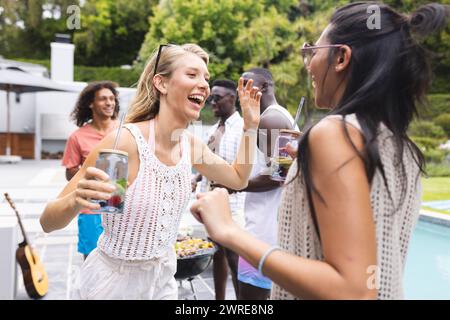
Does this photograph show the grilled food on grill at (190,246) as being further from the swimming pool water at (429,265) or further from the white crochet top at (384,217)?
the swimming pool water at (429,265)

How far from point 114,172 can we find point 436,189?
10013mm

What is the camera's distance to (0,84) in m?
12.8

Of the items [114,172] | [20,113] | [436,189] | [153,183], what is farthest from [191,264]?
[20,113]

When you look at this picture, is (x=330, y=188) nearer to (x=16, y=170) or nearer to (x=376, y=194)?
(x=376, y=194)

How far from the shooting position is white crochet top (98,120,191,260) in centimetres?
178

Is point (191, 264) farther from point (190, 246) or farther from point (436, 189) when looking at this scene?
point (436, 189)

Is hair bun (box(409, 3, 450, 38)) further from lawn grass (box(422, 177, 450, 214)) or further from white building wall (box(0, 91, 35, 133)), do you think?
white building wall (box(0, 91, 35, 133))

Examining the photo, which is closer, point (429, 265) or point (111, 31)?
point (429, 265)

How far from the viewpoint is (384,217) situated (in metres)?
1.06

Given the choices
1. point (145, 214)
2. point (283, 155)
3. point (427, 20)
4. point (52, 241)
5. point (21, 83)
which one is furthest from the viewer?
point (21, 83)

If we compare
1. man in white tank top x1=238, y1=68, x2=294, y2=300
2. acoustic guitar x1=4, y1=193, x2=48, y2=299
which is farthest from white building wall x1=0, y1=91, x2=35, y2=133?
man in white tank top x1=238, y1=68, x2=294, y2=300

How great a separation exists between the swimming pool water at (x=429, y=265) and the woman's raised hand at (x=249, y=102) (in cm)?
407
